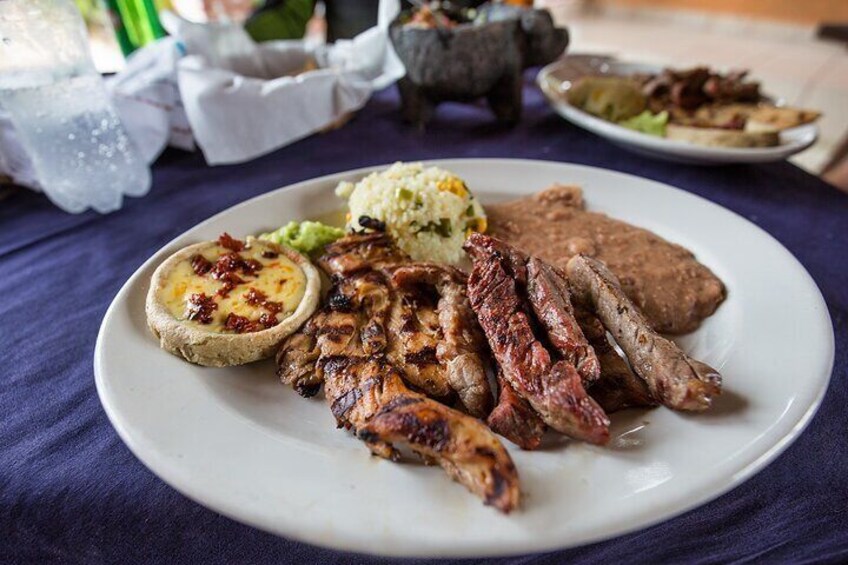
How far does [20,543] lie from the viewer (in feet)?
4.05

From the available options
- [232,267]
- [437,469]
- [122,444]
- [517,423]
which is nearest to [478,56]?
[232,267]

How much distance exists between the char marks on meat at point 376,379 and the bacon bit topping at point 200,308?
0.24 metres

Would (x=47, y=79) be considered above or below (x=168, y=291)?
above

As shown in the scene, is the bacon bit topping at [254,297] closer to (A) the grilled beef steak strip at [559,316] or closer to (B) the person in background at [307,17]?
(A) the grilled beef steak strip at [559,316]

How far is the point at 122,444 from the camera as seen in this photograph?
1.44 metres

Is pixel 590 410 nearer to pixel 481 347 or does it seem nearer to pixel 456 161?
pixel 481 347

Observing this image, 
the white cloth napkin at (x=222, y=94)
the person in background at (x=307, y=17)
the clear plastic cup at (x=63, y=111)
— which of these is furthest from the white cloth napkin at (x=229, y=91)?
the person in background at (x=307, y=17)

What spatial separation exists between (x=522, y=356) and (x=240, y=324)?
2.72 ft

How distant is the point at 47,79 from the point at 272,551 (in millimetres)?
2333

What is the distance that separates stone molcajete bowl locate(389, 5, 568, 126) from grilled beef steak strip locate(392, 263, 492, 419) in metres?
1.64

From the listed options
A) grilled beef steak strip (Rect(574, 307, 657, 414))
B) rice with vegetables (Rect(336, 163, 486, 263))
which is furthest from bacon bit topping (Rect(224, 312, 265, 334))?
grilled beef steak strip (Rect(574, 307, 657, 414))

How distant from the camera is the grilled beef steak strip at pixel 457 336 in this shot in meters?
1.43

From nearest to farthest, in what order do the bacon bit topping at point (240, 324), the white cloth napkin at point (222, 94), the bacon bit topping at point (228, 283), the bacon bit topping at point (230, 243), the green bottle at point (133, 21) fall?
the bacon bit topping at point (240, 324) < the bacon bit topping at point (228, 283) < the bacon bit topping at point (230, 243) < the white cloth napkin at point (222, 94) < the green bottle at point (133, 21)

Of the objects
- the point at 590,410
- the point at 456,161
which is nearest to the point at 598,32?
the point at 456,161
